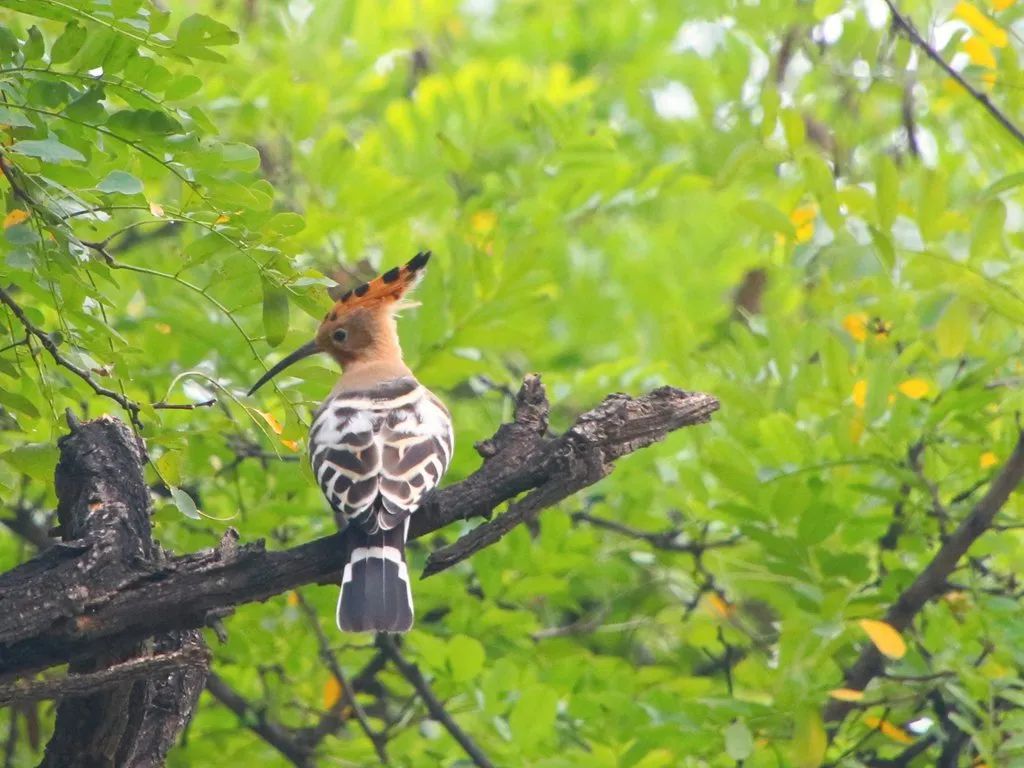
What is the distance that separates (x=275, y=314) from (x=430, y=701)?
2.03 m

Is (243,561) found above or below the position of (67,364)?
below

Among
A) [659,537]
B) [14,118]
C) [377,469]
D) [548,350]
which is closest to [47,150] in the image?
[14,118]

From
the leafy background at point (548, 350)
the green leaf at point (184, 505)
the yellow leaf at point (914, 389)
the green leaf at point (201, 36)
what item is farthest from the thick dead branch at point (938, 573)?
the green leaf at point (201, 36)

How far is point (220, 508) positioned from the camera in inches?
203

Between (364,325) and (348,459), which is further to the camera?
(364,325)

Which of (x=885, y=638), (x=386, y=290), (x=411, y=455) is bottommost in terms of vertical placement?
(x=885, y=638)

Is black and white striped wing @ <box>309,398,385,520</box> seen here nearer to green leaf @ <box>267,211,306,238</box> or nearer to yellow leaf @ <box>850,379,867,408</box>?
green leaf @ <box>267,211,306,238</box>

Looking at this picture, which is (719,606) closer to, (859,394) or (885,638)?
(859,394)

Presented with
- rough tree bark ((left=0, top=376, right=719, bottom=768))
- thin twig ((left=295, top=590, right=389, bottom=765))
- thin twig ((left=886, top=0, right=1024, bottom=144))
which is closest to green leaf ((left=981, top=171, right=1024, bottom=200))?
thin twig ((left=886, top=0, right=1024, bottom=144))

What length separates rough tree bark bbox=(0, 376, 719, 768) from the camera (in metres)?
2.87

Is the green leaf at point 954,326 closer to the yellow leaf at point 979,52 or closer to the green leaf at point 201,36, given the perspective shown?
the yellow leaf at point 979,52

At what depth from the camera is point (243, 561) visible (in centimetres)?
297

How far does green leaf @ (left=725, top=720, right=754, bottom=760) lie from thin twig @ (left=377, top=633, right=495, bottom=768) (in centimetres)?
92

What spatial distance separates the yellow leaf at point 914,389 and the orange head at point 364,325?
1.61 meters
